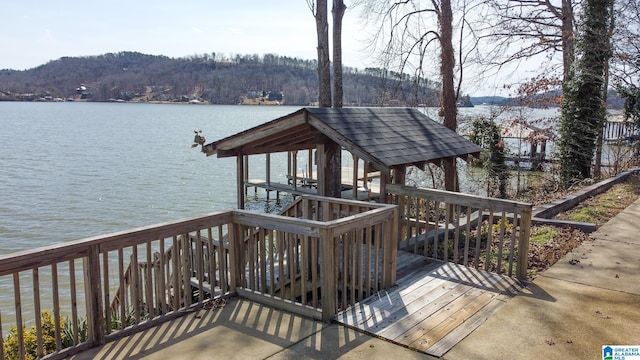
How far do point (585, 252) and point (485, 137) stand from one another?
1132cm

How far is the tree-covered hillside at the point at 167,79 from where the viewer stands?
138 m

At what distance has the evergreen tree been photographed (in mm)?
15284

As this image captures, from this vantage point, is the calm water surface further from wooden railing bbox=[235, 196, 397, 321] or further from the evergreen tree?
the evergreen tree

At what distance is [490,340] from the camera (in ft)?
14.9

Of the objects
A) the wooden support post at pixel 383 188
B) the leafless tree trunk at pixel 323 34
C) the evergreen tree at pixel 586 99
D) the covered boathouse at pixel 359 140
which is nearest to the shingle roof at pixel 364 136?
the covered boathouse at pixel 359 140

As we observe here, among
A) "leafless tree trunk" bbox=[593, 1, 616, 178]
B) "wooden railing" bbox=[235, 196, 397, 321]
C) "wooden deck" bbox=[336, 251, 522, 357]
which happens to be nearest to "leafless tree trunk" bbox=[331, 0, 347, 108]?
"wooden railing" bbox=[235, 196, 397, 321]

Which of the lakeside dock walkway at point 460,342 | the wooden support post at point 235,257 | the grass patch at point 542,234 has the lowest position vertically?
the lakeside dock walkway at point 460,342

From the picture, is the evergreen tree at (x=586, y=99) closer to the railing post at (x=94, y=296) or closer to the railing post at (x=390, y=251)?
the railing post at (x=390, y=251)

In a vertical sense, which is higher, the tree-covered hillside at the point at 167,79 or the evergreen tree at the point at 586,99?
the tree-covered hillside at the point at 167,79

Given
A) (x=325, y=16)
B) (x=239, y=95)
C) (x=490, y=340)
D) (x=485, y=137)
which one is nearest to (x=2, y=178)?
(x=325, y=16)

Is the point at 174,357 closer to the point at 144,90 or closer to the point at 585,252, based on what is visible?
the point at 585,252

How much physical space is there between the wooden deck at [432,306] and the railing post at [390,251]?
0.41ft

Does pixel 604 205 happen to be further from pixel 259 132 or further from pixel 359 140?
pixel 259 132

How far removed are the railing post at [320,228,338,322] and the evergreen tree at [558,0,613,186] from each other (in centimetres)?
1346
